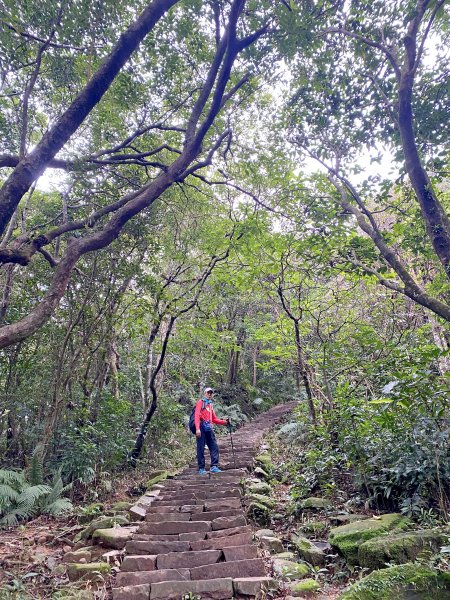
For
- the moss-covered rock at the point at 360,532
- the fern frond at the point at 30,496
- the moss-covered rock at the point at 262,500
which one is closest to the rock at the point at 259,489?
the moss-covered rock at the point at 262,500

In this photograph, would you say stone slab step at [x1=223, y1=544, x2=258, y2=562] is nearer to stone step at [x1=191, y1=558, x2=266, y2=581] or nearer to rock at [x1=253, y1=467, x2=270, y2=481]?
stone step at [x1=191, y1=558, x2=266, y2=581]

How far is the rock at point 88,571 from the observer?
13.3ft

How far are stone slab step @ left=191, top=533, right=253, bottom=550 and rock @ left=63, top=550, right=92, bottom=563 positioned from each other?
1.22 metres

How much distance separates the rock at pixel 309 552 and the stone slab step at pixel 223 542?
638 millimetres

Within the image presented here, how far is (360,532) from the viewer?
4289mm

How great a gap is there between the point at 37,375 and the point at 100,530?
4371 mm

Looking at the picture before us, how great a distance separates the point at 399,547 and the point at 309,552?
46.9 inches

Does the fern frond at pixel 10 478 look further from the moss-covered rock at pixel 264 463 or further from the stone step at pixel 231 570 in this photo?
the moss-covered rock at pixel 264 463

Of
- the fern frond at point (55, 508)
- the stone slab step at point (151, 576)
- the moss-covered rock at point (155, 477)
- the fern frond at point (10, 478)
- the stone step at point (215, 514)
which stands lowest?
the stone slab step at point (151, 576)

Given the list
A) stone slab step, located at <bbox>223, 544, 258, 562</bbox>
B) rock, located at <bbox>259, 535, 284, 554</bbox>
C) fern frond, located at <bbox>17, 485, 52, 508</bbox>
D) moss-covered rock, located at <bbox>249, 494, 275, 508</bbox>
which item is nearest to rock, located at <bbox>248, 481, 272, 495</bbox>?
moss-covered rock, located at <bbox>249, 494, 275, 508</bbox>

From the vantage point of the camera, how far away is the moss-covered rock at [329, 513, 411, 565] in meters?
4.15

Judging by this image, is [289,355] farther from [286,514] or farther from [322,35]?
[322,35]

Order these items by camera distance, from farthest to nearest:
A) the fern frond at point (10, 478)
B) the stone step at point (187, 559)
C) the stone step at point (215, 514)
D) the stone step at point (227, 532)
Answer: the fern frond at point (10, 478)
the stone step at point (215, 514)
the stone step at point (227, 532)
the stone step at point (187, 559)

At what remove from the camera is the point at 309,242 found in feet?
23.0
